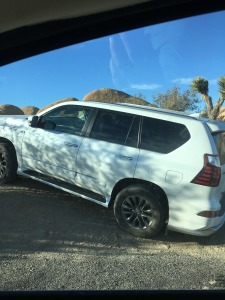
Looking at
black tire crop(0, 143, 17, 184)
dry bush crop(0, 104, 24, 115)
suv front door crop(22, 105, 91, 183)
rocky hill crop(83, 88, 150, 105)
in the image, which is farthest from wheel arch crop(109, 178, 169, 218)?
dry bush crop(0, 104, 24, 115)

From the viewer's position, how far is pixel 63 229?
19.6 feet

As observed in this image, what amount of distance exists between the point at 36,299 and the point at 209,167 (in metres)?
3.27

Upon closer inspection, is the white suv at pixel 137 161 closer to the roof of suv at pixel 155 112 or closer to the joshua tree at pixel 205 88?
the roof of suv at pixel 155 112

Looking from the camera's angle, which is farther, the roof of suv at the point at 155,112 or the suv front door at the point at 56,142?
the suv front door at the point at 56,142

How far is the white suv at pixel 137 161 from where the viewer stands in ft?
18.1

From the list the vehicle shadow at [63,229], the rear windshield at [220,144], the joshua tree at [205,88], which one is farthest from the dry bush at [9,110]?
the rear windshield at [220,144]

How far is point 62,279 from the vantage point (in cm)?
450

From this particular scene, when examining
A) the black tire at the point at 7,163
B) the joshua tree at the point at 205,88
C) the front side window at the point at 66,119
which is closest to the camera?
the front side window at the point at 66,119

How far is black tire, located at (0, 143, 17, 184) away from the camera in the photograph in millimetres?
7477

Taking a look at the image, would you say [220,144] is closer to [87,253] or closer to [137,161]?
[137,161]

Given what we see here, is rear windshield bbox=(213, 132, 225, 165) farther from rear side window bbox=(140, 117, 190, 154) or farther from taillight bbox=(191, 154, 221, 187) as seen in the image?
rear side window bbox=(140, 117, 190, 154)

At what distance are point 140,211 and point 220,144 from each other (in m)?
1.47

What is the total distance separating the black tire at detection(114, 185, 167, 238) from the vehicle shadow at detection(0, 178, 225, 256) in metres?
0.16

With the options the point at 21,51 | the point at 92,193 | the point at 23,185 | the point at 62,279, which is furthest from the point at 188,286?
the point at 23,185
